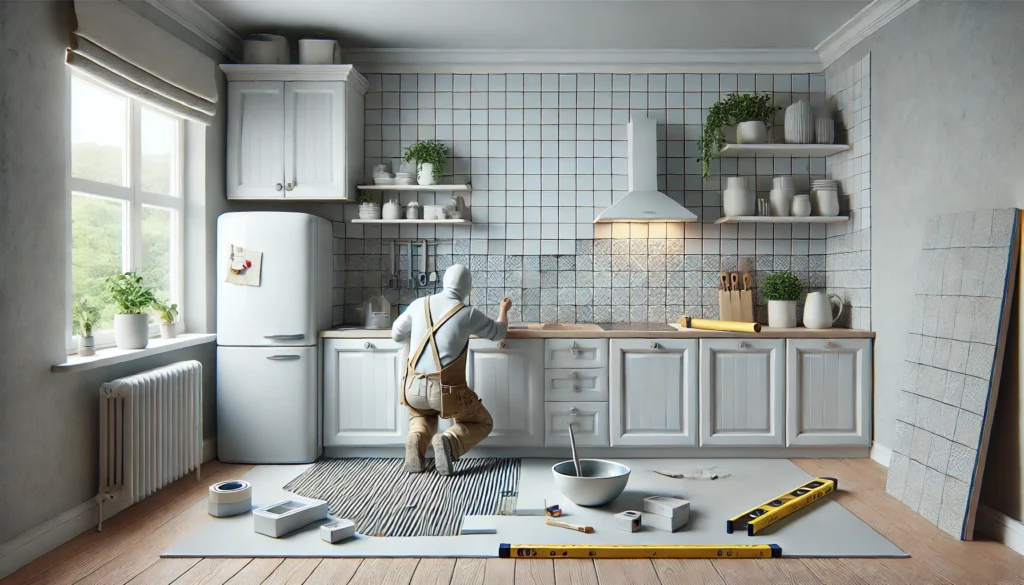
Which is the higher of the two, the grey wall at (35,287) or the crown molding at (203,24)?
the crown molding at (203,24)

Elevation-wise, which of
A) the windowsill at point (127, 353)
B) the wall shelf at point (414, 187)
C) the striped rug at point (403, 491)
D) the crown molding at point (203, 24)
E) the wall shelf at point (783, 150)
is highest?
the crown molding at point (203, 24)

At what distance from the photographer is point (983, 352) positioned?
115 inches

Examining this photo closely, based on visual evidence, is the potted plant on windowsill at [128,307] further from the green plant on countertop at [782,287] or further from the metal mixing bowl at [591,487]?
the green plant on countertop at [782,287]

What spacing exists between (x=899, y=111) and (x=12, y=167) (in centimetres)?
413

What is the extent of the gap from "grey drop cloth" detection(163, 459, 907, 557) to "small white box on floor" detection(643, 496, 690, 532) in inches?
1.7

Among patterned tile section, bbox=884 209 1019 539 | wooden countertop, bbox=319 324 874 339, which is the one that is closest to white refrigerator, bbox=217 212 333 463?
wooden countertop, bbox=319 324 874 339

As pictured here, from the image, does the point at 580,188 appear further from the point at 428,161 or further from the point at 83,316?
the point at 83,316

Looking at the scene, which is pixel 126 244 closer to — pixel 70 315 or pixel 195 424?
pixel 70 315

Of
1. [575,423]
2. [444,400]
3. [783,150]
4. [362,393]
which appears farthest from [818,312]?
[362,393]

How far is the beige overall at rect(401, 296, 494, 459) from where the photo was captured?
3.79m

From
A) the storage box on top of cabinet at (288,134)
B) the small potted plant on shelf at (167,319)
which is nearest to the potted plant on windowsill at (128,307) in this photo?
the small potted plant on shelf at (167,319)

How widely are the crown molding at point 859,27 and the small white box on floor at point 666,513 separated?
9.18 feet

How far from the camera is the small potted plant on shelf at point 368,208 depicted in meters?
4.48

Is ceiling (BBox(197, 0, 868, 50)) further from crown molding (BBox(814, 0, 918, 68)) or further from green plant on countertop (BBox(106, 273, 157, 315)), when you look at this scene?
green plant on countertop (BBox(106, 273, 157, 315))
